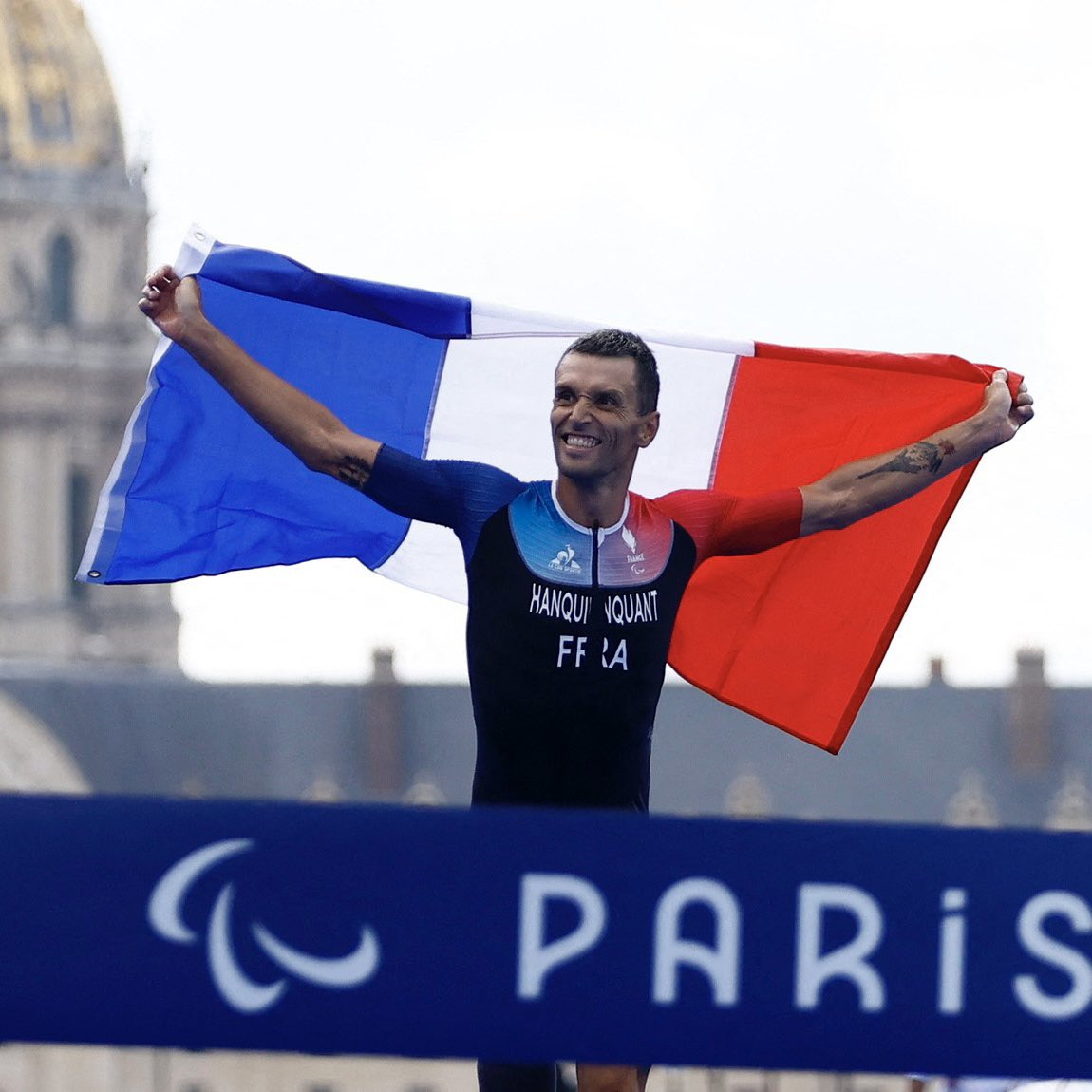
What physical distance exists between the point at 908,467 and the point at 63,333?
81057 mm

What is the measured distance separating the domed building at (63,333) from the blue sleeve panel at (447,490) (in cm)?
7465

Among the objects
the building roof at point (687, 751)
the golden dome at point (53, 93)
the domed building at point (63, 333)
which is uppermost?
the golden dome at point (53, 93)

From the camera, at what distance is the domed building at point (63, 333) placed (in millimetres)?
85250

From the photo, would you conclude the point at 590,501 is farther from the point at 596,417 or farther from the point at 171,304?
the point at 171,304

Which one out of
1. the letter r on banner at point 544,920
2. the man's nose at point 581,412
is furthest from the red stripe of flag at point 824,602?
the letter r on banner at point 544,920

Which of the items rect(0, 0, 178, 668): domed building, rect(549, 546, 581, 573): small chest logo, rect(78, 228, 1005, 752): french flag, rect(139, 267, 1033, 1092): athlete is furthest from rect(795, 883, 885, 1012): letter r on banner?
rect(0, 0, 178, 668): domed building

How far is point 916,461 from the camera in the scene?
8938 millimetres

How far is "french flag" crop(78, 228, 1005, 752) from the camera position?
9.36 meters

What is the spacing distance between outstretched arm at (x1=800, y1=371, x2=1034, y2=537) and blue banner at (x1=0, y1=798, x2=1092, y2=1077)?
6.42 feet

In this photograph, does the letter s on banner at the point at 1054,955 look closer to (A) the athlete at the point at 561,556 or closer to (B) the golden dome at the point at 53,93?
(A) the athlete at the point at 561,556

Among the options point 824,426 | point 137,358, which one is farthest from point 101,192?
point 824,426

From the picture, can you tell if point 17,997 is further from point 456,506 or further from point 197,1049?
point 456,506

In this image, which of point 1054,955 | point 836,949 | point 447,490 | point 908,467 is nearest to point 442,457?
point 447,490

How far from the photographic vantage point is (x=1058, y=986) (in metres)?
6.96
